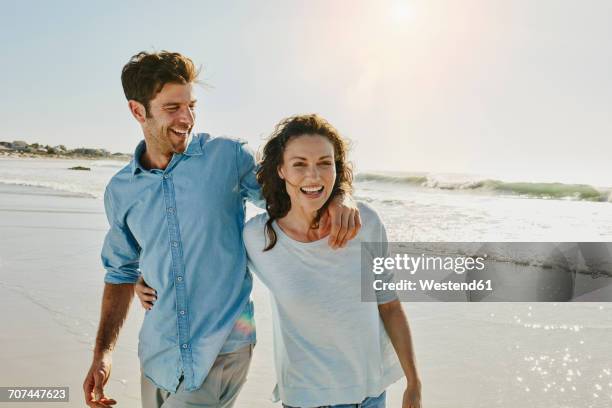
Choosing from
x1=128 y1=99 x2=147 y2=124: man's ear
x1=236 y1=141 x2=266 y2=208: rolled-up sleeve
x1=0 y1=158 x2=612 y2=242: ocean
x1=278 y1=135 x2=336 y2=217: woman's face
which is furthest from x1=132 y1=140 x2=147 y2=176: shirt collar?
x1=0 y1=158 x2=612 y2=242: ocean

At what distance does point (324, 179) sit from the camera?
2.28 meters

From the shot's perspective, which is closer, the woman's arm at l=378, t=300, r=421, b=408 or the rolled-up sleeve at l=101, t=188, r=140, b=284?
the woman's arm at l=378, t=300, r=421, b=408

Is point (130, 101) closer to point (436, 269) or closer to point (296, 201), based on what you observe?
point (296, 201)

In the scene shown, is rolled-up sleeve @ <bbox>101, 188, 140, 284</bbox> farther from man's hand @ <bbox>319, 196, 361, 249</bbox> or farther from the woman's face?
man's hand @ <bbox>319, 196, 361, 249</bbox>

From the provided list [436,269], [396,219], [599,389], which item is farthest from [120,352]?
[396,219]

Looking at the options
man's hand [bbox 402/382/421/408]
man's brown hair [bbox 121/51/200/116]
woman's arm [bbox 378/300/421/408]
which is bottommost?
man's hand [bbox 402/382/421/408]

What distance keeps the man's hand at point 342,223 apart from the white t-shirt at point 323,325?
68 mm

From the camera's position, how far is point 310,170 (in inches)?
89.7

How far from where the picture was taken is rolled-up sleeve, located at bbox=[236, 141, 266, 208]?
2588 mm

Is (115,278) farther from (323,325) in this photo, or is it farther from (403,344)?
(403,344)

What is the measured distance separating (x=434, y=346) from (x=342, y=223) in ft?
11.5

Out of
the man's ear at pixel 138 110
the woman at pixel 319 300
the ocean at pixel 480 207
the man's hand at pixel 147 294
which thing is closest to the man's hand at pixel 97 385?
the man's hand at pixel 147 294

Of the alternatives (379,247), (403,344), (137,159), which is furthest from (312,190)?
(137,159)

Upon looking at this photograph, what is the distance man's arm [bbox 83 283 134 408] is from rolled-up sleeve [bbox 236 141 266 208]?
0.69 meters
